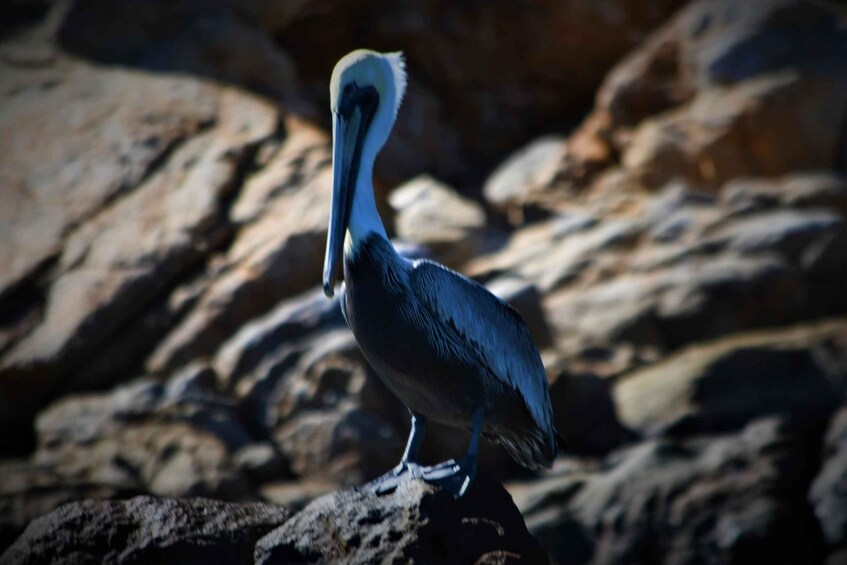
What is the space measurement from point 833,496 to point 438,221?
13.7ft

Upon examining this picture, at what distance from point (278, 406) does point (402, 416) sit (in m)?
0.86

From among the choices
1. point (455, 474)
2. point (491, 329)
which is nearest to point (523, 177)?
point (491, 329)

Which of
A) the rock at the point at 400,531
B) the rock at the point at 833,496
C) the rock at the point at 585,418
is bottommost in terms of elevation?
the rock at the point at 833,496

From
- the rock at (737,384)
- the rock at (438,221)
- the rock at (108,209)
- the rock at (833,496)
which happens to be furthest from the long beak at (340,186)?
the rock at (438,221)

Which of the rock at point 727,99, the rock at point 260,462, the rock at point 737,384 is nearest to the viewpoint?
the rock at point 260,462

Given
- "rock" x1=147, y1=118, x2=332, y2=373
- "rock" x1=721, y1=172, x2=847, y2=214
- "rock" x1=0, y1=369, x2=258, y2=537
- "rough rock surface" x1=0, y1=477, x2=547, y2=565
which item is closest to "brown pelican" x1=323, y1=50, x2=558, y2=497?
"rough rock surface" x1=0, y1=477, x2=547, y2=565

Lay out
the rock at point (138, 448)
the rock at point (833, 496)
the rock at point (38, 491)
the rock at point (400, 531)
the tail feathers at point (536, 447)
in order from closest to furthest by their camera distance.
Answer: the rock at point (400, 531), the tail feathers at point (536, 447), the rock at point (38, 491), the rock at point (833, 496), the rock at point (138, 448)

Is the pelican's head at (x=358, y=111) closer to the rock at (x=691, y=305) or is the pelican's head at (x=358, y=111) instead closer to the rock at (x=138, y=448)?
the rock at (x=138, y=448)

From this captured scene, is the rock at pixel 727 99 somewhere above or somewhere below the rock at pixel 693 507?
above

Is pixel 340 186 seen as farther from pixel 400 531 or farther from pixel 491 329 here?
pixel 400 531

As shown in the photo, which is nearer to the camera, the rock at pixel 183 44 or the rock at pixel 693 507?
the rock at pixel 693 507

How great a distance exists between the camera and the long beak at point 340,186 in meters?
4.06

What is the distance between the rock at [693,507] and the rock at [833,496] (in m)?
0.07

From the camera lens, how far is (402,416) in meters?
7.40
